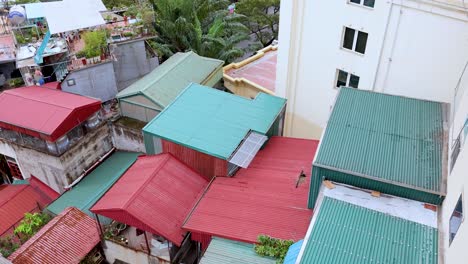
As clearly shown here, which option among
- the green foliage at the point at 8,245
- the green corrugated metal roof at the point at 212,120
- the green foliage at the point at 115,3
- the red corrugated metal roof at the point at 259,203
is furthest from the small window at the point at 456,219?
the green foliage at the point at 115,3

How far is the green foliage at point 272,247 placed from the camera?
14.1m

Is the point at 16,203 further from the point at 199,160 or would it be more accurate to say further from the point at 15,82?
the point at 199,160

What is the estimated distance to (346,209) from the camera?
13.4 metres

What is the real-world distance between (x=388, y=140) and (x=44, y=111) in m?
19.0

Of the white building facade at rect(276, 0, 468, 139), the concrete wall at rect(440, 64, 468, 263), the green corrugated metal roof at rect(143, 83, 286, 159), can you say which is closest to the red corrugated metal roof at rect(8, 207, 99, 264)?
the green corrugated metal roof at rect(143, 83, 286, 159)

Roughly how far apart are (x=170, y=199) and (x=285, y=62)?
12.2m

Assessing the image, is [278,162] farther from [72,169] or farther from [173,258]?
[72,169]

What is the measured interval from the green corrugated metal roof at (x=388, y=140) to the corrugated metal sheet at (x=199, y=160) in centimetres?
539

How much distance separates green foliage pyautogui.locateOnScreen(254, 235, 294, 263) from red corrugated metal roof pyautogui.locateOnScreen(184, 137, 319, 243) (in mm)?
360

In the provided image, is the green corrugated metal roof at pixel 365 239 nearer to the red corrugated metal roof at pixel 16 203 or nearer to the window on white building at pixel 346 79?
the window on white building at pixel 346 79

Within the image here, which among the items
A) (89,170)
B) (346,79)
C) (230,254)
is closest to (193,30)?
(89,170)

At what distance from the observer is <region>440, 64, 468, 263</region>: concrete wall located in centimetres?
959

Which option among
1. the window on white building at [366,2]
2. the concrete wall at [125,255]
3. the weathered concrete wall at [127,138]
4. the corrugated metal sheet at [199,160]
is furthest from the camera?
the weathered concrete wall at [127,138]

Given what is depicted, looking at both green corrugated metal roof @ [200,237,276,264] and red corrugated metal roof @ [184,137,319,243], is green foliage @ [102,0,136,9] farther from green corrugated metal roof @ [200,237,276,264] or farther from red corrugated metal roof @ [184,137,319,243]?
green corrugated metal roof @ [200,237,276,264]
